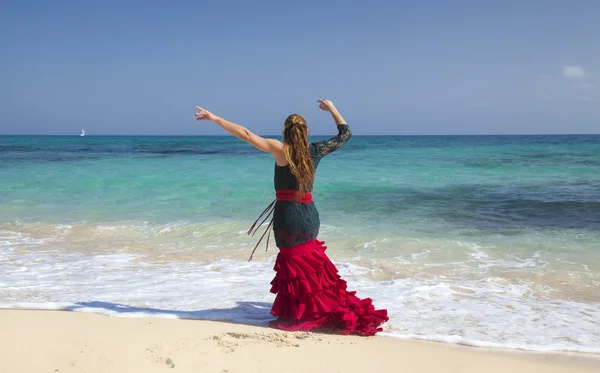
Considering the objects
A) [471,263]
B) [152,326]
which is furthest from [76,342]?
[471,263]

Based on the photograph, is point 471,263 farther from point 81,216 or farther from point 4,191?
point 4,191

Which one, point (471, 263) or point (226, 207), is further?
point (226, 207)

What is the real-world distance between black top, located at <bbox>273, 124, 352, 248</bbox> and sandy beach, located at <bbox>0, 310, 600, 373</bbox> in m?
0.73

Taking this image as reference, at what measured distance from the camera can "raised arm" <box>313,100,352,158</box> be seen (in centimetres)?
421

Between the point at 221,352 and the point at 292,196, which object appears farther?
the point at 292,196

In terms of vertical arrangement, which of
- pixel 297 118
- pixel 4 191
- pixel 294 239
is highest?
pixel 297 118

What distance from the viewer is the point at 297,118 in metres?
4.03

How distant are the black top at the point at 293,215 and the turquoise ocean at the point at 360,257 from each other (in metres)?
0.75

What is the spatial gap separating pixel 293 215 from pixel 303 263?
382 millimetres

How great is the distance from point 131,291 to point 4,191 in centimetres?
1087

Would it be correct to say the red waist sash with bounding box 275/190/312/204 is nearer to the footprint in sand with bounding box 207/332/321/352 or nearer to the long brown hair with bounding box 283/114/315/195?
the long brown hair with bounding box 283/114/315/195

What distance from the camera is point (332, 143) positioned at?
4230mm

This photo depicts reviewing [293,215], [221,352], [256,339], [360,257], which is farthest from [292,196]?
[360,257]

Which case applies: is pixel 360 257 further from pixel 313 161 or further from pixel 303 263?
pixel 313 161
